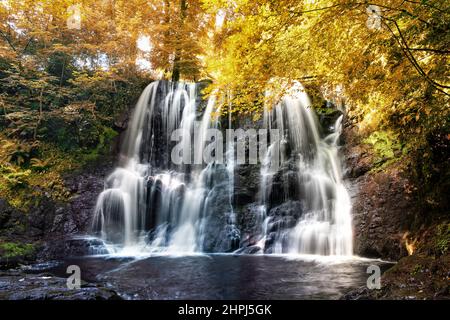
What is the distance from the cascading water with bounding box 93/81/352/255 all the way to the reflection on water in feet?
4.56

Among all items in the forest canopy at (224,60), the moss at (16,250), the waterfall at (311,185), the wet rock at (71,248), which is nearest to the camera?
the forest canopy at (224,60)

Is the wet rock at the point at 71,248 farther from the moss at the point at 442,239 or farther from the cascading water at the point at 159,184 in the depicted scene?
the moss at the point at 442,239

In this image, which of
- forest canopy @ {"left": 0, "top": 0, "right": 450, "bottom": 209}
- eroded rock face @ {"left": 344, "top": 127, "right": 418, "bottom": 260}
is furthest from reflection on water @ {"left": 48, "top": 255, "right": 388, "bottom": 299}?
forest canopy @ {"left": 0, "top": 0, "right": 450, "bottom": 209}

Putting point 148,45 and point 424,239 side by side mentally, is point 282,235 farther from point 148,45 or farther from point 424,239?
point 148,45

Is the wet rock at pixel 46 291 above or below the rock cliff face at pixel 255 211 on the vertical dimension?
below

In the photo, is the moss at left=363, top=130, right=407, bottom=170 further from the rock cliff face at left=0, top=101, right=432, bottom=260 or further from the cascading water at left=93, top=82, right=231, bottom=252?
the cascading water at left=93, top=82, right=231, bottom=252

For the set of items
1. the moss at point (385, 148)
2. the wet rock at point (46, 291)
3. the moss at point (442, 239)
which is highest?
the moss at point (385, 148)

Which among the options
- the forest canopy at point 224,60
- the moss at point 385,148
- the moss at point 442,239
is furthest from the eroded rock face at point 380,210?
the moss at point 442,239

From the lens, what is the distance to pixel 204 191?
1153 centimetres

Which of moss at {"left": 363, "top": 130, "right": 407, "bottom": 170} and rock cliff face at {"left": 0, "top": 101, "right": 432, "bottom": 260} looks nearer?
rock cliff face at {"left": 0, "top": 101, "right": 432, "bottom": 260}

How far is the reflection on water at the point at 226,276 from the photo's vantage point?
5227 mm

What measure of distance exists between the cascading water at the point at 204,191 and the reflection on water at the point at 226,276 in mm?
1389

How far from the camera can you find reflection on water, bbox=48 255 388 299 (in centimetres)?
523

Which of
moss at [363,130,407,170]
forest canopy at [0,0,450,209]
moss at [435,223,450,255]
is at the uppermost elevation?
forest canopy at [0,0,450,209]
